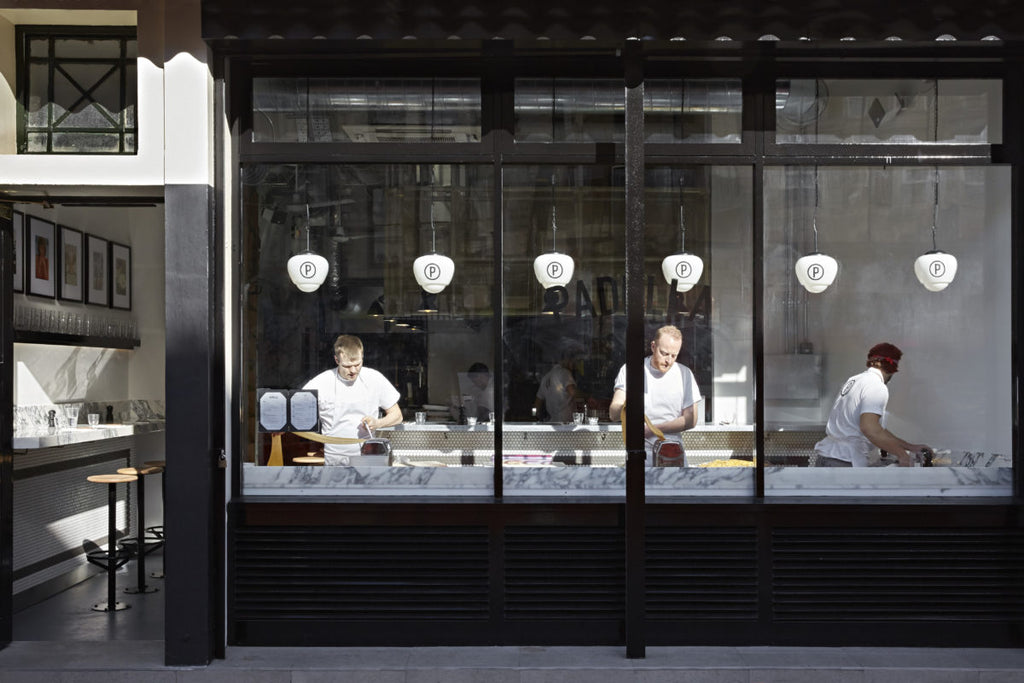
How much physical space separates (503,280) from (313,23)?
195cm

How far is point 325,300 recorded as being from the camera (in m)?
6.95

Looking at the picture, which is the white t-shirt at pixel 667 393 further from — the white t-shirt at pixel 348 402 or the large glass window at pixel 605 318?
the white t-shirt at pixel 348 402

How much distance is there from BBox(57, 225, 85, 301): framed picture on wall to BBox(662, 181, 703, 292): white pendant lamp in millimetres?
5198

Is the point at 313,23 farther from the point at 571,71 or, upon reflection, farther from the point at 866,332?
the point at 866,332

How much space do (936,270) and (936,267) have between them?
2 centimetres

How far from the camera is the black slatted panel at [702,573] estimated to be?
5844mm

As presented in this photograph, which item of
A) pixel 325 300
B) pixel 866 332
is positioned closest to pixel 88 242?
pixel 325 300

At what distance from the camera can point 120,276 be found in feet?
33.1

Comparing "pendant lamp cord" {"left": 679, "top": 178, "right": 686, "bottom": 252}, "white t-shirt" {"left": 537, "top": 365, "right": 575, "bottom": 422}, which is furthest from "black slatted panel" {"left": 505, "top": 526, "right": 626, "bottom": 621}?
"pendant lamp cord" {"left": 679, "top": 178, "right": 686, "bottom": 252}

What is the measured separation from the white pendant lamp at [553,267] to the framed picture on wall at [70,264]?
14.2 feet

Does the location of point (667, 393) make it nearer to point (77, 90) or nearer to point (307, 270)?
point (307, 270)

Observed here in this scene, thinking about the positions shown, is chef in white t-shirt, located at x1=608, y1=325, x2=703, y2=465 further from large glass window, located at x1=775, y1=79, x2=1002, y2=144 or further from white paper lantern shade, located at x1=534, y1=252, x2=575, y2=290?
large glass window, located at x1=775, y1=79, x2=1002, y2=144

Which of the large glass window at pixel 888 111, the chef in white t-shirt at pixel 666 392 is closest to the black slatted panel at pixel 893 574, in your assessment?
the chef in white t-shirt at pixel 666 392

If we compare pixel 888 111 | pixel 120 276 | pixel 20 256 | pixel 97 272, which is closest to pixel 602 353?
pixel 888 111
